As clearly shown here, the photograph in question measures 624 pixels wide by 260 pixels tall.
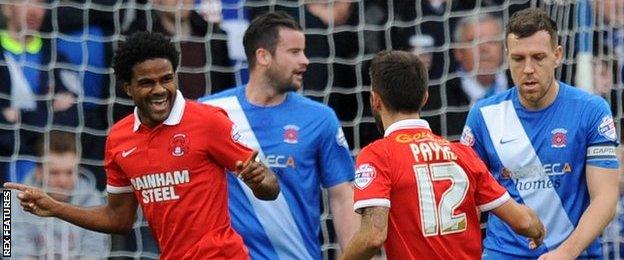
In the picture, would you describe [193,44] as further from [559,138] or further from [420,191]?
[420,191]

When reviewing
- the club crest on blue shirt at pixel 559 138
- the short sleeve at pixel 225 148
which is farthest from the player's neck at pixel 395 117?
the club crest on blue shirt at pixel 559 138

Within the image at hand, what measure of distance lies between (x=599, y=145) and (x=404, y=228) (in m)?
1.36

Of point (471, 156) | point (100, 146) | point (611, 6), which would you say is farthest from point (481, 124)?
point (100, 146)

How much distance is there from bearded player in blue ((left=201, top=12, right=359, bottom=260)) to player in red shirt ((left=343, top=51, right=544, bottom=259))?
57.2 inches

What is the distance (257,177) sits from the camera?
5.53 meters

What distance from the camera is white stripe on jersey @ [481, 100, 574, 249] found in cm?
623

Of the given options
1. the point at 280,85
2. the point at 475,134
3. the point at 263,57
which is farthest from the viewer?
the point at 263,57

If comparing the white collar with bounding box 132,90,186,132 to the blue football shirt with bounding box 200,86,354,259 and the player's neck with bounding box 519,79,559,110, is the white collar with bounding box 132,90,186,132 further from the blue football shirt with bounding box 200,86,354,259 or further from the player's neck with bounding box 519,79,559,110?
the player's neck with bounding box 519,79,559,110

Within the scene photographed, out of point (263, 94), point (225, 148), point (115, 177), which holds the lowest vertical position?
point (115, 177)

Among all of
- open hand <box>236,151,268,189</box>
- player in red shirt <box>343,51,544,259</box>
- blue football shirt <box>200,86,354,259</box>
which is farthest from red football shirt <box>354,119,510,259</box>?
blue football shirt <box>200,86,354,259</box>

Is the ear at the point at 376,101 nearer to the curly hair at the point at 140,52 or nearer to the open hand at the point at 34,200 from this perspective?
the curly hair at the point at 140,52

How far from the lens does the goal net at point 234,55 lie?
816 cm

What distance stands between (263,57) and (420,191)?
198 cm

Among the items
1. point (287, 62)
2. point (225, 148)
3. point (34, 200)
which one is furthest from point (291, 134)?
point (34, 200)
